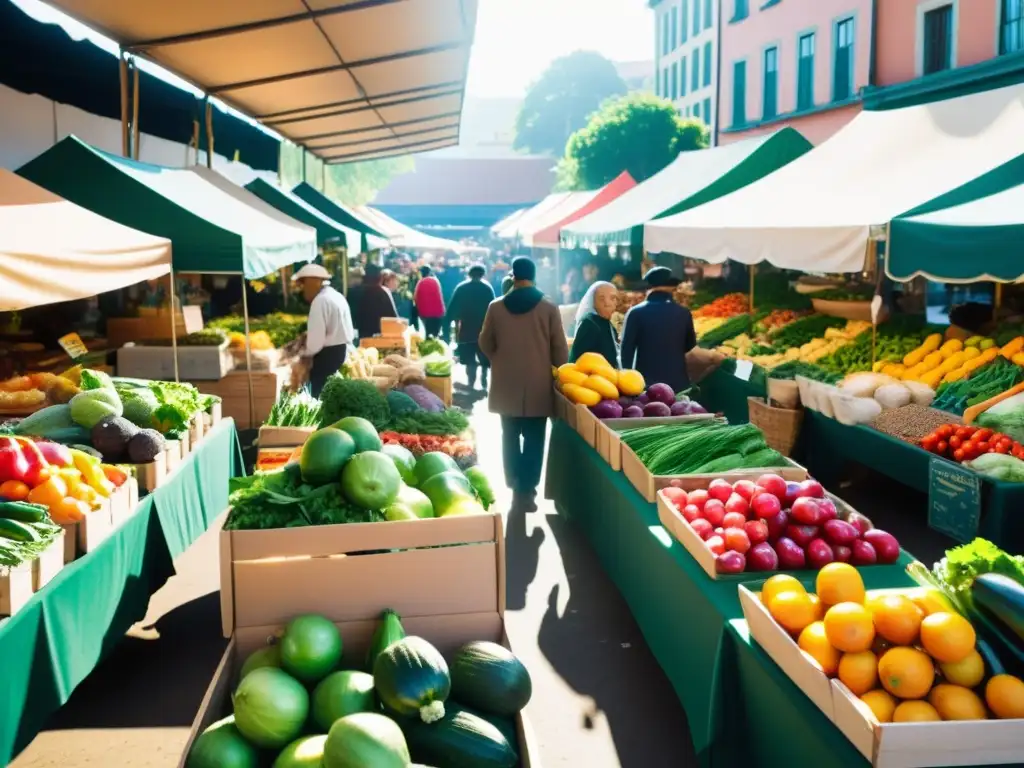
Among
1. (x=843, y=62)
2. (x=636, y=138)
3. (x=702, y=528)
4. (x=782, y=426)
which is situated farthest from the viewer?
(x=636, y=138)

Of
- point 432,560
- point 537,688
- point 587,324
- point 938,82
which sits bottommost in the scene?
point 537,688

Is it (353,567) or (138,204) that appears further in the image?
(138,204)

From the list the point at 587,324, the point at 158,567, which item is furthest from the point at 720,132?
the point at 158,567

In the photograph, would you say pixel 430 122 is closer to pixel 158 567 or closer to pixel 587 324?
pixel 587 324

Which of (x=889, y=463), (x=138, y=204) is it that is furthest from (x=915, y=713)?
(x=138, y=204)

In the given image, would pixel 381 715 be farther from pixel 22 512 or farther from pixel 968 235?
pixel 968 235

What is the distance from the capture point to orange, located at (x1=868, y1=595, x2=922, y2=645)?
8.61ft

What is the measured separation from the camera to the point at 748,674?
3.10m

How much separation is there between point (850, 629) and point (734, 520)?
1141mm

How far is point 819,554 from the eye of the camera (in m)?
3.60

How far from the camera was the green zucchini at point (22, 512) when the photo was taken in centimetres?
359

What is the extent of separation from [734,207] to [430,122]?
946 centimetres

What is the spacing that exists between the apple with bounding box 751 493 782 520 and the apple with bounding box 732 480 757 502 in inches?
8.8

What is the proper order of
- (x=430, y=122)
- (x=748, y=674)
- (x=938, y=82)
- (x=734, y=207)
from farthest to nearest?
(x=430, y=122) < (x=938, y=82) < (x=734, y=207) < (x=748, y=674)
